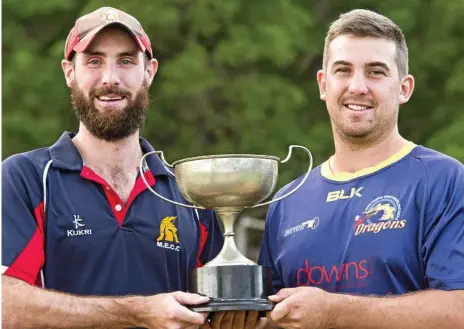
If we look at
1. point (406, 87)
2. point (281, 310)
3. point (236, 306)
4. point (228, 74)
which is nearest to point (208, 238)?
point (236, 306)

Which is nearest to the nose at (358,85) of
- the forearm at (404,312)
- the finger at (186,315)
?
the forearm at (404,312)

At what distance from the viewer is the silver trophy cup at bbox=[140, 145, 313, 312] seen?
196 inches

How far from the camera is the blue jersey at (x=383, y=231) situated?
5.20 meters

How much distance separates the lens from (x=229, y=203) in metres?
5.10

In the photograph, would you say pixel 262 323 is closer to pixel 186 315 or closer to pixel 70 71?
pixel 186 315

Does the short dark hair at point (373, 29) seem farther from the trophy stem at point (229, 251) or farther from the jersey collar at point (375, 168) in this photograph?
the trophy stem at point (229, 251)

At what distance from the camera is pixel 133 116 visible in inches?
225

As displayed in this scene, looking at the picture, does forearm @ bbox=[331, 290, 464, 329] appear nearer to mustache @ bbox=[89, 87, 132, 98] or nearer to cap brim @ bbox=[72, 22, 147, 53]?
mustache @ bbox=[89, 87, 132, 98]

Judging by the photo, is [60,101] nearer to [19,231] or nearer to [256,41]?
[256,41]

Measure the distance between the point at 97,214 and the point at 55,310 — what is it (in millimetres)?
530

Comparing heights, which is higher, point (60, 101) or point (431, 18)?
point (431, 18)

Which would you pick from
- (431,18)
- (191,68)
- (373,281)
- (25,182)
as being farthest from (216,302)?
(431,18)

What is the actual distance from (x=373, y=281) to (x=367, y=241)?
0.58ft

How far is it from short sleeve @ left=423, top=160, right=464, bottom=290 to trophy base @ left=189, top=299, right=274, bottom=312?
2.45ft
